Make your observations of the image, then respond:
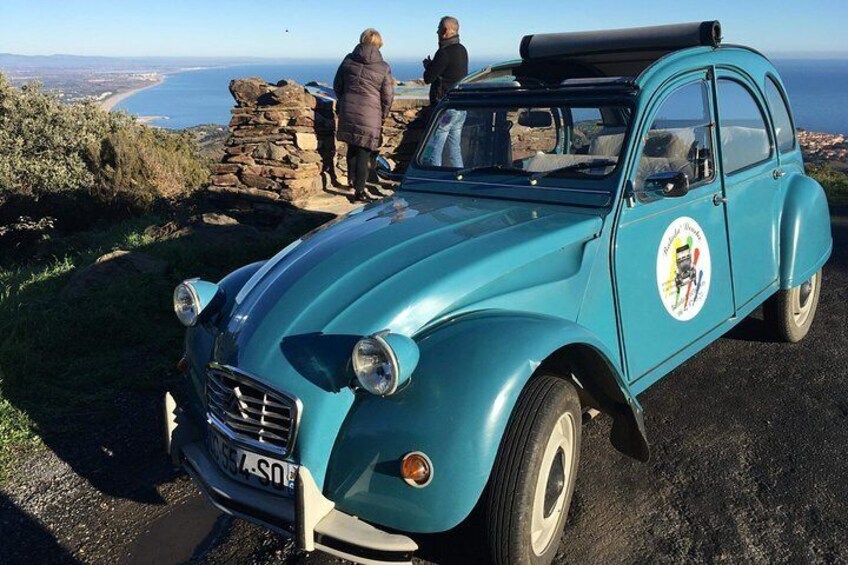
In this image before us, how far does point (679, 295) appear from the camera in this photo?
360 cm

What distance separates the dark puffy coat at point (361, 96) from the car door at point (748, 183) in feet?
14.6

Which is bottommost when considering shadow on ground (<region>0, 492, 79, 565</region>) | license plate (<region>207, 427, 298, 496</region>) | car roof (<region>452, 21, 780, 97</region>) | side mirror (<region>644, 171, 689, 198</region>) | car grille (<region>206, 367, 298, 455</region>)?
shadow on ground (<region>0, 492, 79, 565</region>)

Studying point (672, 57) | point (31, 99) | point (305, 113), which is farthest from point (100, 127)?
point (672, 57)

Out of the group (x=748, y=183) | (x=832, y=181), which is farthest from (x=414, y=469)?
(x=832, y=181)

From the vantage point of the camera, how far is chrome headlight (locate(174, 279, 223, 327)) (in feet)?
10.6

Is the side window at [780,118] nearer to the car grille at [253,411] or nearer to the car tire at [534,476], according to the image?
the car tire at [534,476]

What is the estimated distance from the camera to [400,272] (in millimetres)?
2826

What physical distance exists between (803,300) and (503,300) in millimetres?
3231

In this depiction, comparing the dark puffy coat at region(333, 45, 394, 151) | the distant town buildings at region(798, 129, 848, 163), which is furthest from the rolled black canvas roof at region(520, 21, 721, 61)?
the distant town buildings at region(798, 129, 848, 163)

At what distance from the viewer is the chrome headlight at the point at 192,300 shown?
127 inches

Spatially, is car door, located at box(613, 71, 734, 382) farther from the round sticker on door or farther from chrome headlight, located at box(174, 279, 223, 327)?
chrome headlight, located at box(174, 279, 223, 327)

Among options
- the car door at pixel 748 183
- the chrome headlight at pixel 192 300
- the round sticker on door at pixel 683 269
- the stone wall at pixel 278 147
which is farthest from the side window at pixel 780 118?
the stone wall at pixel 278 147

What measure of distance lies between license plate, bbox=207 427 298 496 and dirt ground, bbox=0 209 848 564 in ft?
1.69

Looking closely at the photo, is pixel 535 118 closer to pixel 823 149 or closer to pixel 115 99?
pixel 823 149
